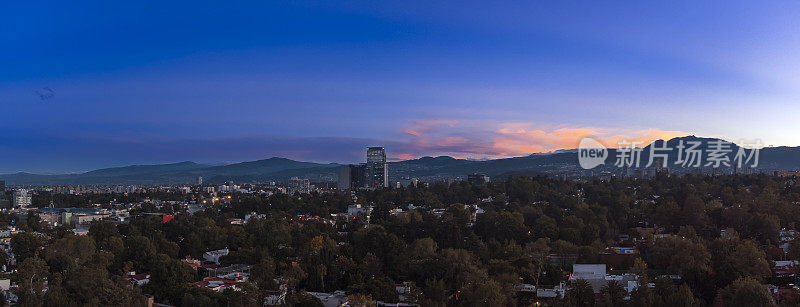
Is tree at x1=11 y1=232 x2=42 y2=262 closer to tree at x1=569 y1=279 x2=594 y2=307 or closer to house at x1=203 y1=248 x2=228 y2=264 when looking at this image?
house at x1=203 y1=248 x2=228 y2=264

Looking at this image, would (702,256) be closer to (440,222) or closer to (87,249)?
Answer: (440,222)

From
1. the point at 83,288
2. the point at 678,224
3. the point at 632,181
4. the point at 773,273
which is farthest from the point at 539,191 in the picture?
the point at 83,288

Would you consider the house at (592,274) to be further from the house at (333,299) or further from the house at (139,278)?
the house at (139,278)

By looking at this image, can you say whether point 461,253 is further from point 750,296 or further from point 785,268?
point 785,268

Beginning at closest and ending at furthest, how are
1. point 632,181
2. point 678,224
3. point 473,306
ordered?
point 473,306 < point 678,224 < point 632,181

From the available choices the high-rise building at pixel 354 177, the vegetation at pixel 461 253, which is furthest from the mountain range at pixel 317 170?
the high-rise building at pixel 354 177

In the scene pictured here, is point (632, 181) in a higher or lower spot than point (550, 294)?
higher
